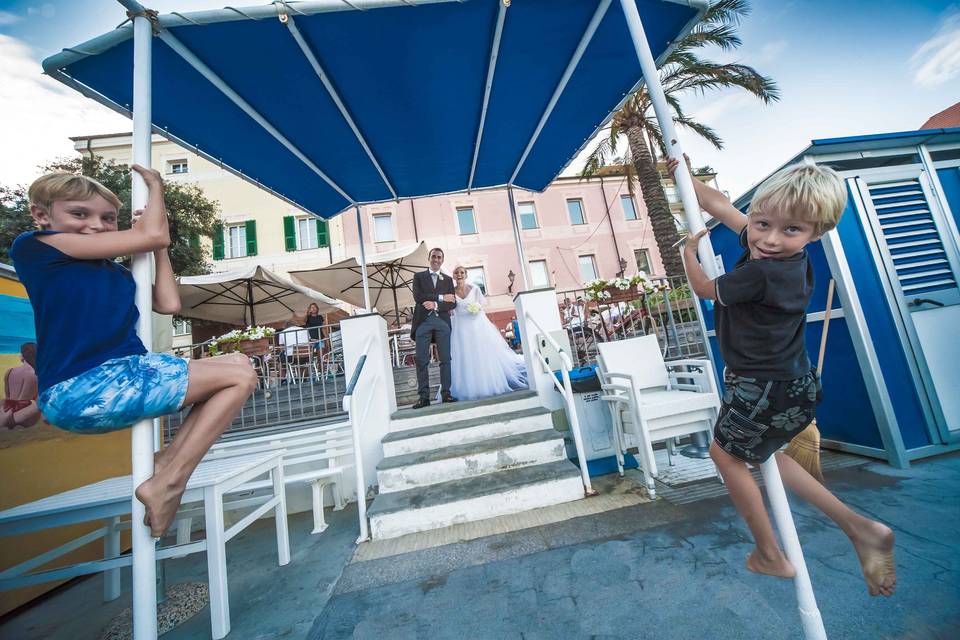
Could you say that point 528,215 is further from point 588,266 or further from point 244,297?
point 244,297

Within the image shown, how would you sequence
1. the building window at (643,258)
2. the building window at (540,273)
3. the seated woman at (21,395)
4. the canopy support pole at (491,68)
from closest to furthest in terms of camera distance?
the canopy support pole at (491,68) → the seated woman at (21,395) → the building window at (540,273) → the building window at (643,258)

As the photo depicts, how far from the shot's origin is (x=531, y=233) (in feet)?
57.8

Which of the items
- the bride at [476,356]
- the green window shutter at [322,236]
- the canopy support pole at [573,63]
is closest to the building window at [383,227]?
the green window shutter at [322,236]

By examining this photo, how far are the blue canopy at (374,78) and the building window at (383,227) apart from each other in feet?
40.0

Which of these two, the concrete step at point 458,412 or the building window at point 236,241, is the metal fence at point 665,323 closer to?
the concrete step at point 458,412

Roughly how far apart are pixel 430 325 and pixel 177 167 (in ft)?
60.6

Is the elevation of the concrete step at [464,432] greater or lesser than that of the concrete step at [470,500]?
greater

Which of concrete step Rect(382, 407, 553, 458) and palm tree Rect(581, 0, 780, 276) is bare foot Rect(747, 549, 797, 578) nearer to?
concrete step Rect(382, 407, 553, 458)

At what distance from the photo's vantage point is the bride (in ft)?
17.1

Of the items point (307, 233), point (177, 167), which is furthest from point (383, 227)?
point (177, 167)

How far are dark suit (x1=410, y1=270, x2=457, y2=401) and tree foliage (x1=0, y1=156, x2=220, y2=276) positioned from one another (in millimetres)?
11183

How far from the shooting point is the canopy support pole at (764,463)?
3.84ft

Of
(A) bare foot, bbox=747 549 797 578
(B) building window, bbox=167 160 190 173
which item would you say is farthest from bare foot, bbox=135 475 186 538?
(B) building window, bbox=167 160 190 173

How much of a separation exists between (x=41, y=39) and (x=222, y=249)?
15.6 metres
